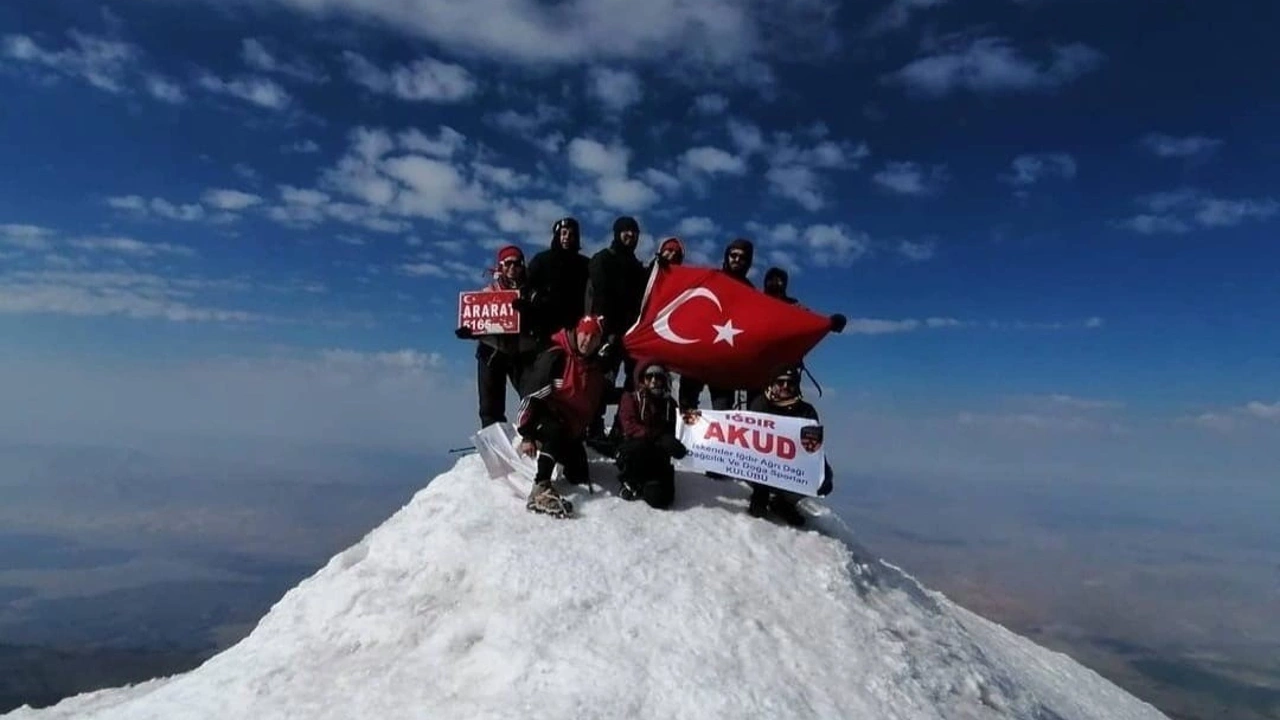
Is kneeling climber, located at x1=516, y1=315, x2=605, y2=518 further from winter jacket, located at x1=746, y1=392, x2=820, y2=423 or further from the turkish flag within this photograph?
winter jacket, located at x1=746, y1=392, x2=820, y2=423

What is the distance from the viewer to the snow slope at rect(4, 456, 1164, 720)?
6613 millimetres

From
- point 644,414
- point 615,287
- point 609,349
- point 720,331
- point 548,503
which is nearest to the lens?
point 548,503

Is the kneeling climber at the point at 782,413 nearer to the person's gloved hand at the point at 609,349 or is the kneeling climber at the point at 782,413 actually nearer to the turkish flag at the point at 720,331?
the turkish flag at the point at 720,331

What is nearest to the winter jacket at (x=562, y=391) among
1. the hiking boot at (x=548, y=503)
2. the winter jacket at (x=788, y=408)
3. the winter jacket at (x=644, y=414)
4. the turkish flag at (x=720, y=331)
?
the winter jacket at (x=644, y=414)

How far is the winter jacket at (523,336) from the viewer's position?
10375 mm

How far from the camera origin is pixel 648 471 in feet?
29.9

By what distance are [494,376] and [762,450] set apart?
374cm

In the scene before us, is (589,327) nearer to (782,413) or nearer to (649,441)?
(649,441)

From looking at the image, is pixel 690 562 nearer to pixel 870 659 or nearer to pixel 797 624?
pixel 797 624

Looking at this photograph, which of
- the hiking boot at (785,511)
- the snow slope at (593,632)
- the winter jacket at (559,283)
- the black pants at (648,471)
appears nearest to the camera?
the snow slope at (593,632)

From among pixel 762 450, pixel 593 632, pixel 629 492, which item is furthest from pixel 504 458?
pixel 593 632

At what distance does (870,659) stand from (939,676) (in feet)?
2.54

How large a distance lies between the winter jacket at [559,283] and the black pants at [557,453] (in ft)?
6.58

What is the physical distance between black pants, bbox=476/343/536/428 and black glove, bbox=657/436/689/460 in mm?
2381
